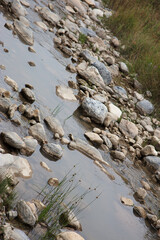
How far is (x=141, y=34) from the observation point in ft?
29.5

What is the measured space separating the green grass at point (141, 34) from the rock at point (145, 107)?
0.41 m

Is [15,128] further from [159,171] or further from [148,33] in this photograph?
[148,33]

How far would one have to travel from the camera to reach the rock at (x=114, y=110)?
5.51 metres

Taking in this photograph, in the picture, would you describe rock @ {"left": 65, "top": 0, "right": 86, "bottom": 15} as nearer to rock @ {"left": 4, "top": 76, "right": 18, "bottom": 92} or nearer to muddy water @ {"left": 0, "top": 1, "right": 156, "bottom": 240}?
muddy water @ {"left": 0, "top": 1, "right": 156, "bottom": 240}

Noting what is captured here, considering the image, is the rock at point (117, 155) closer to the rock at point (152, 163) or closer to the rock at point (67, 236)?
the rock at point (152, 163)

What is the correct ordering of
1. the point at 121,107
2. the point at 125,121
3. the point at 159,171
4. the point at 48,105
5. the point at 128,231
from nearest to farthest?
the point at 128,231
the point at 48,105
the point at 159,171
the point at 125,121
the point at 121,107

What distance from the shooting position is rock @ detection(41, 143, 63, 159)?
3653mm

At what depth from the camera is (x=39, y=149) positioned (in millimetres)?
3646

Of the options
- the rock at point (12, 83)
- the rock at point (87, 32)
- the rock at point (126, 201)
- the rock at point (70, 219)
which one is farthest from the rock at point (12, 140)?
the rock at point (87, 32)

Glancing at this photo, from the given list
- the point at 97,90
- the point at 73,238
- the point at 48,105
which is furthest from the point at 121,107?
the point at 73,238

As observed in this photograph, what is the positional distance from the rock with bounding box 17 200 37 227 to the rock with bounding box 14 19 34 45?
3591 millimetres

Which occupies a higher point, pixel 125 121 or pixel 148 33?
pixel 148 33

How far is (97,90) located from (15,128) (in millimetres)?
2513

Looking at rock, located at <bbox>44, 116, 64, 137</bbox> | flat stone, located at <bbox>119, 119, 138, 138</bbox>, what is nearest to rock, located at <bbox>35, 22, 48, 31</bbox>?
flat stone, located at <bbox>119, 119, 138, 138</bbox>
